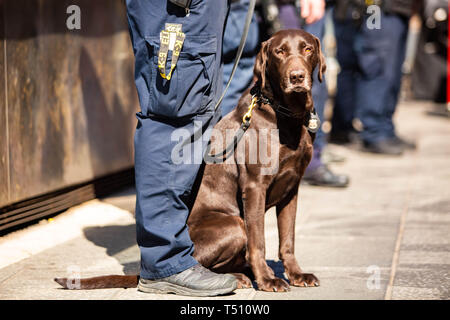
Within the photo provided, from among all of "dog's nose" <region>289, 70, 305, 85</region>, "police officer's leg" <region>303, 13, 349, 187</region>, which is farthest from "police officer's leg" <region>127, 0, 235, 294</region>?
"police officer's leg" <region>303, 13, 349, 187</region>

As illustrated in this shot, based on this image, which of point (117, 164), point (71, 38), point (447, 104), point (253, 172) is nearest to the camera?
point (253, 172)

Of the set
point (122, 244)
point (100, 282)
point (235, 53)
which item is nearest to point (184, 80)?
point (100, 282)

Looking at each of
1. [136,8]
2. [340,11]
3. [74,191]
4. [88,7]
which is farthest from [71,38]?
[340,11]

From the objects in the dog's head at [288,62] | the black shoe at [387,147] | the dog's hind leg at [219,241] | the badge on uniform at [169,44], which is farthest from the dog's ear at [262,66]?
the black shoe at [387,147]

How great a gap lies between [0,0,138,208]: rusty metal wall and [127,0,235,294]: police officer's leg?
132 centimetres

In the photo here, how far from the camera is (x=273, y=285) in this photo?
11.5 ft

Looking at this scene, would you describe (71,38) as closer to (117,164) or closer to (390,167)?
(117,164)

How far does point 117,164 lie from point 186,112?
2.50 m

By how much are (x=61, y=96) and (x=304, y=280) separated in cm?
225

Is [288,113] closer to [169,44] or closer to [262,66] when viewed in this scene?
[262,66]

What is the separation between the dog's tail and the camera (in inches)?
136

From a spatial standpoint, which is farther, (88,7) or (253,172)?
(88,7)

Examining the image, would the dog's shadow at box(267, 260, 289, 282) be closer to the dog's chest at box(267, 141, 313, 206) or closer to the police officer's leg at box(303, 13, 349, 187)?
the dog's chest at box(267, 141, 313, 206)

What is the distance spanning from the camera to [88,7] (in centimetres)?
518
